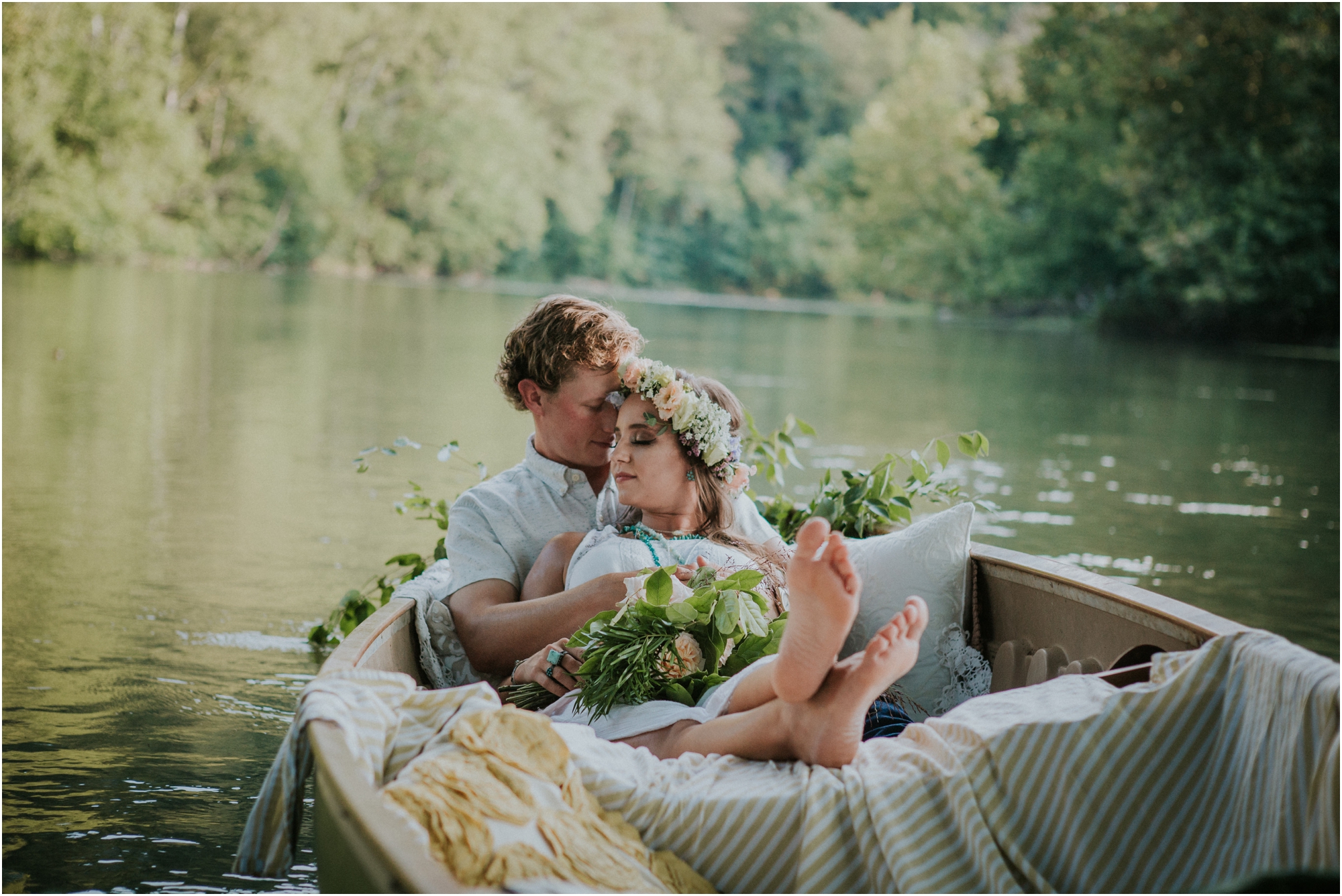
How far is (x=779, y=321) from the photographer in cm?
2806

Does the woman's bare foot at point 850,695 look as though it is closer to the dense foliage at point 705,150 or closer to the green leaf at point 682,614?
the green leaf at point 682,614

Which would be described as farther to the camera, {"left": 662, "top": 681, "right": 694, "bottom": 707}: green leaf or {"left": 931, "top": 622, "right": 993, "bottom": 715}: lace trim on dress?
{"left": 931, "top": 622, "right": 993, "bottom": 715}: lace trim on dress

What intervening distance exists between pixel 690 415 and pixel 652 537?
0.28 metres

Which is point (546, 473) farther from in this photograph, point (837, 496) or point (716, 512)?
point (837, 496)

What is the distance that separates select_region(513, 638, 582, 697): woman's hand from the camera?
2438 mm

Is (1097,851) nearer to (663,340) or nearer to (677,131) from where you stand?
(663,340)

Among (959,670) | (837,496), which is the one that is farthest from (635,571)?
(837,496)

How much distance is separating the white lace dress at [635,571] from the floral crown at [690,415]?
178 millimetres

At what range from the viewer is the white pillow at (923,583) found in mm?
2719

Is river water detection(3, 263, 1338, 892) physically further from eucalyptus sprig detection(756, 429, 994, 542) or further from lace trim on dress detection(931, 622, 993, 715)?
eucalyptus sprig detection(756, 429, 994, 542)

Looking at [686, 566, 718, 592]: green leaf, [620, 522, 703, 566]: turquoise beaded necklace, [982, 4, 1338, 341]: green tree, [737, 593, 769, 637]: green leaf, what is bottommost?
[737, 593, 769, 637]: green leaf

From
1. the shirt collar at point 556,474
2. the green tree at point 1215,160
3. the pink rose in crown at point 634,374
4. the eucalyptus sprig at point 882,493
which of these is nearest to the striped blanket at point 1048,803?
the pink rose in crown at point 634,374

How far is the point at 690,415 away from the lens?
106 inches

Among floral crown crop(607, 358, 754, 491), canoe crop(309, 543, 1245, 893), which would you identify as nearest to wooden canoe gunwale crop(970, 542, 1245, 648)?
canoe crop(309, 543, 1245, 893)
